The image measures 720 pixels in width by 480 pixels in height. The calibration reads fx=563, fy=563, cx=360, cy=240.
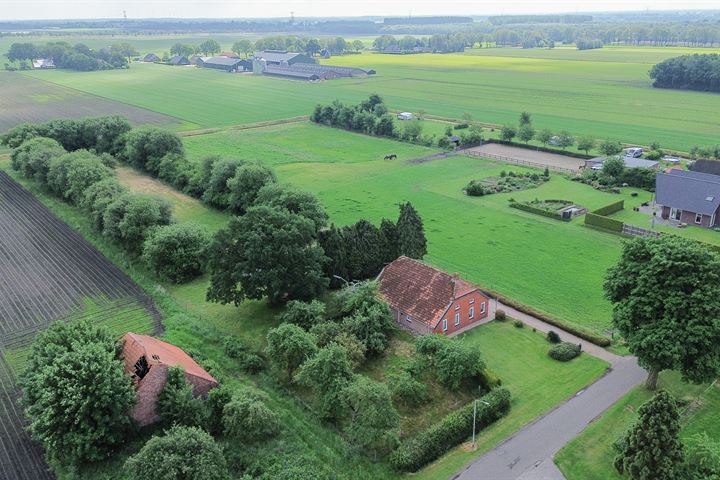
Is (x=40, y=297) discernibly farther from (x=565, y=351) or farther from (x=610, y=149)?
(x=610, y=149)

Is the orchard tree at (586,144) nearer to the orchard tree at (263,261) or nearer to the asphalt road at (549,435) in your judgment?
the asphalt road at (549,435)

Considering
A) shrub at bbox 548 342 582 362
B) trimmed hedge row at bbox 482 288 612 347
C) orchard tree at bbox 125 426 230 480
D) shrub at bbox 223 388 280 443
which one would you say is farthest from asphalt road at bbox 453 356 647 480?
orchard tree at bbox 125 426 230 480

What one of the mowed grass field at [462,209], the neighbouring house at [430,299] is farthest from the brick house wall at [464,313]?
the mowed grass field at [462,209]

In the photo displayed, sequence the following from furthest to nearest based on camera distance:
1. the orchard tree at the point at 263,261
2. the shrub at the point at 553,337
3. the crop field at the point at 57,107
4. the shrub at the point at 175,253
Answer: the crop field at the point at 57,107 → the shrub at the point at 175,253 → the orchard tree at the point at 263,261 → the shrub at the point at 553,337

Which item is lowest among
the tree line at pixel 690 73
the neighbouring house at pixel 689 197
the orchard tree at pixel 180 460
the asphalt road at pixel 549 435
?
the asphalt road at pixel 549 435

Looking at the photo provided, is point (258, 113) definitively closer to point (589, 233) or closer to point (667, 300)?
point (589, 233)

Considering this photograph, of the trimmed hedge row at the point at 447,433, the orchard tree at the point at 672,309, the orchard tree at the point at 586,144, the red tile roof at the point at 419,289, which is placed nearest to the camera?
the trimmed hedge row at the point at 447,433

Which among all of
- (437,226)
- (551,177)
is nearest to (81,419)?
(437,226)
